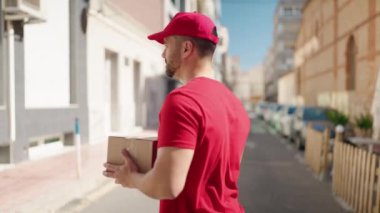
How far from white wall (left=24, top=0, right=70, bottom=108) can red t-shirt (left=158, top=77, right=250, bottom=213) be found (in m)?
8.89

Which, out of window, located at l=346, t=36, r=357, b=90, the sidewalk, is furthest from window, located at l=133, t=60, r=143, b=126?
window, located at l=346, t=36, r=357, b=90

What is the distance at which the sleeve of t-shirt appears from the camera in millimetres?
1332

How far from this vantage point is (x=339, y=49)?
782 inches

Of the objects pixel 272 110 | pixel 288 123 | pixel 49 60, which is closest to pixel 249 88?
pixel 272 110

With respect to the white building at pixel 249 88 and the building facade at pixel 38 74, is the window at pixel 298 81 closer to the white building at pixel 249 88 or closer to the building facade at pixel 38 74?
the building facade at pixel 38 74

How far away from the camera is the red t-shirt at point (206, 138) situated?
1.34 m

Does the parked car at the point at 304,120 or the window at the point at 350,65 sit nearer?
the parked car at the point at 304,120

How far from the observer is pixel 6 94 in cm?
888

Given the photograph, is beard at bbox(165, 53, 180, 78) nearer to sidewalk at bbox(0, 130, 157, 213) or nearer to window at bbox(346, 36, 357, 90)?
sidewalk at bbox(0, 130, 157, 213)

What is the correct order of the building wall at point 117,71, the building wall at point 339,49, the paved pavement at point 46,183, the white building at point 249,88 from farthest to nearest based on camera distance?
the white building at point 249,88, the building wall at point 339,49, the building wall at point 117,71, the paved pavement at point 46,183

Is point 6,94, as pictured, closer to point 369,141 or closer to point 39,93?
point 39,93

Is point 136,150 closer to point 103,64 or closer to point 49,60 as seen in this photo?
point 49,60

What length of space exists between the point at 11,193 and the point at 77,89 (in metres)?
6.43

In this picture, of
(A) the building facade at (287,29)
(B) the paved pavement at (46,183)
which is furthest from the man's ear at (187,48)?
(A) the building facade at (287,29)
